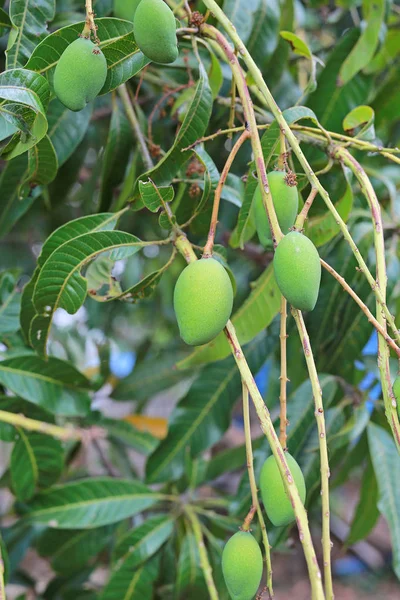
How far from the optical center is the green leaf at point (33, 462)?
37.8 inches

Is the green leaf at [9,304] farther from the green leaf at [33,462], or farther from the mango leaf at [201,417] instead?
the mango leaf at [201,417]

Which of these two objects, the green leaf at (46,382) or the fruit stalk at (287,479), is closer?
the fruit stalk at (287,479)

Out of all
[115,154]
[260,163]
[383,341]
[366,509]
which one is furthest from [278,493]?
[366,509]

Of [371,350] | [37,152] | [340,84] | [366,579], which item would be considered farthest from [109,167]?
[366,579]

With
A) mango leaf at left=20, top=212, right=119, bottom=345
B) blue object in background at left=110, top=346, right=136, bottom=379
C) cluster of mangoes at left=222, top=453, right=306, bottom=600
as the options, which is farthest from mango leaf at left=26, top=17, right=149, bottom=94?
blue object in background at left=110, top=346, right=136, bottom=379

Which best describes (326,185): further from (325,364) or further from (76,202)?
(76,202)

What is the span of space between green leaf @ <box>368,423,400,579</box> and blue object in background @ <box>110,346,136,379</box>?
2.01ft

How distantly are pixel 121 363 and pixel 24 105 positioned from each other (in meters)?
1.27

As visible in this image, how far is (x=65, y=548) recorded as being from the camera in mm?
1210

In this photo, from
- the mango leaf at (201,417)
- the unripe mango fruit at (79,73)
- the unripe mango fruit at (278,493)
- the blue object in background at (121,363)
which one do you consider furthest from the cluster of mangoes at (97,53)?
the blue object in background at (121,363)

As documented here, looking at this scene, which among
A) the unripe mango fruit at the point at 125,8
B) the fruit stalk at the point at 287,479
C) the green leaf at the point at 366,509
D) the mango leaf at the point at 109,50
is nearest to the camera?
the fruit stalk at the point at 287,479

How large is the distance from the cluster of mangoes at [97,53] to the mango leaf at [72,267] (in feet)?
0.58

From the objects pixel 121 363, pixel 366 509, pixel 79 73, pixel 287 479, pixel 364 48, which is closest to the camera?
pixel 287 479

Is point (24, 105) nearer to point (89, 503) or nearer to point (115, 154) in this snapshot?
point (115, 154)
